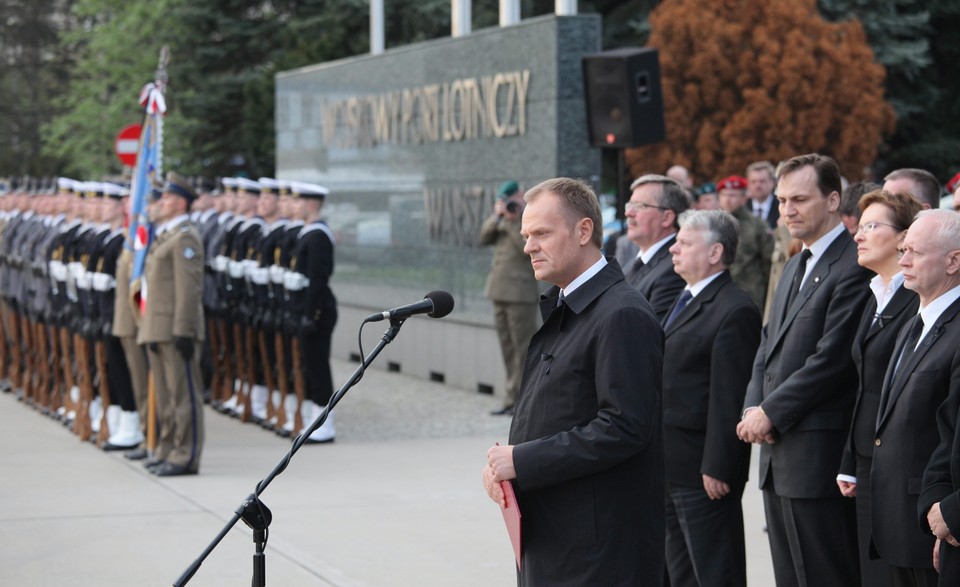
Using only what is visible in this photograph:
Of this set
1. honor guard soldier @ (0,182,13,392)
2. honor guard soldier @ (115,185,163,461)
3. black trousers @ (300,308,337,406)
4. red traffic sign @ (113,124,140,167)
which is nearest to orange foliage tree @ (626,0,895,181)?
red traffic sign @ (113,124,140,167)

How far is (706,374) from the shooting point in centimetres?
611

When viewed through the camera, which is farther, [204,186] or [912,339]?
[204,186]

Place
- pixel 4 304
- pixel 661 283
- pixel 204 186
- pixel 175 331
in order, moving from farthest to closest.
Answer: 1. pixel 204 186
2. pixel 4 304
3. pixel 175 331
4. pixel 661 283

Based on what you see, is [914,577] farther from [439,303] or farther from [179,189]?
[179,189]

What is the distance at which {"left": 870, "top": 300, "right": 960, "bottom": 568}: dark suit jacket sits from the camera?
183 inches

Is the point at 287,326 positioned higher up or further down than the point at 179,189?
further down

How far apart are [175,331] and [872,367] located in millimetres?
6096

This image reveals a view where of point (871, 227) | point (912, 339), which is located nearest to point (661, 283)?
point (871, 227)

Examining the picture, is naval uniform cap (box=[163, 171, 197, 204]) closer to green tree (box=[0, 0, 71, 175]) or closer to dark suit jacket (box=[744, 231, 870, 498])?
dark suit jacket (box=[744, 231, 870, 498])

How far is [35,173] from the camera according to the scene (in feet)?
153

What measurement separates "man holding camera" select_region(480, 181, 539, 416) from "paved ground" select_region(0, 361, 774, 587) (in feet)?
1.72

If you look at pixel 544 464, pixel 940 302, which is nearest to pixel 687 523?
pixel 940 302

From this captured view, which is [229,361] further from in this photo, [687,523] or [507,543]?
[687,523]

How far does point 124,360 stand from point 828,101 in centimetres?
2208
